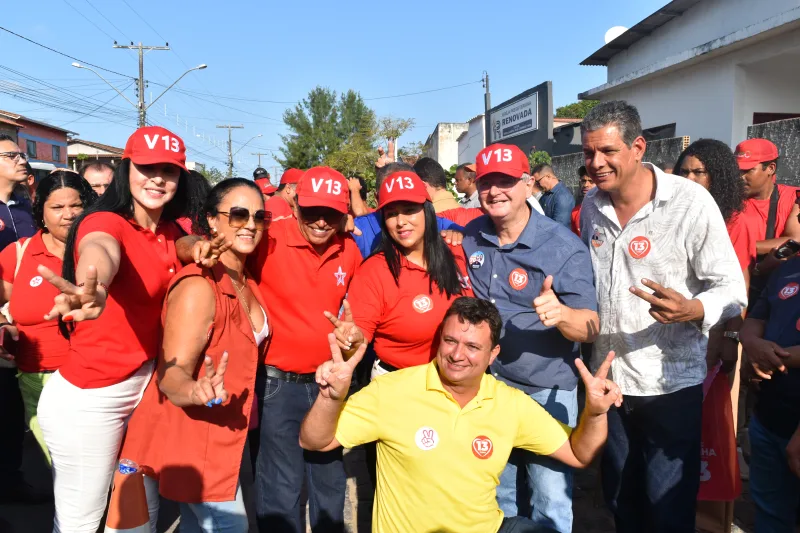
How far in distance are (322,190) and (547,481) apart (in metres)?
1.76

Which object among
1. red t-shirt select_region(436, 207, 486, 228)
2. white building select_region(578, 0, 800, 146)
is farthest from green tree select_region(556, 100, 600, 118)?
red t-shirt select_region(436, 207, 486, 228)

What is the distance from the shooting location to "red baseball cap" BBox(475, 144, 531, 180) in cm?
268

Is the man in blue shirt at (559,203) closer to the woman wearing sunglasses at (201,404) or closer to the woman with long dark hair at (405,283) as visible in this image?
the woman with long dark hair at (405,283)

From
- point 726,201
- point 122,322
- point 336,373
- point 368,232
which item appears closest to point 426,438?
point 336,373

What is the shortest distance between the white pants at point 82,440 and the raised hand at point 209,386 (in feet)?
1.91

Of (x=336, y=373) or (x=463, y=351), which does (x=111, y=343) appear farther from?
(x=463, y=351)

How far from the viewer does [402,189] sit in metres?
2.77

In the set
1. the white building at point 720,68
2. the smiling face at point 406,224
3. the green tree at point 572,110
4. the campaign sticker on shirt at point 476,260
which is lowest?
the campaign sticker on shirt at point 476,260

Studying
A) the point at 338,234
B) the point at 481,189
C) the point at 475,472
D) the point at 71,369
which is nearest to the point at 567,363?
the point at 475,472

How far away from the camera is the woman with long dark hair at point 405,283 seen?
8.84ft

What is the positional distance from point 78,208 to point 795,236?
15.5 ft

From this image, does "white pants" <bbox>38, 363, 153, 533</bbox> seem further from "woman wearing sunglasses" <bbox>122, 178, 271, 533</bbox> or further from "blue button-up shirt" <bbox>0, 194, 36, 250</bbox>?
"blue button-up shirt" <bbox>0, 194, 36, 250</bbox>

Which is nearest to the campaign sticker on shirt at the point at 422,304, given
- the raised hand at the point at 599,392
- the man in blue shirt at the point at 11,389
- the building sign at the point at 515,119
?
the raised hand at the point at 599,392

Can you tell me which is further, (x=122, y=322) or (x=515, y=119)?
(x=515, y=119)
